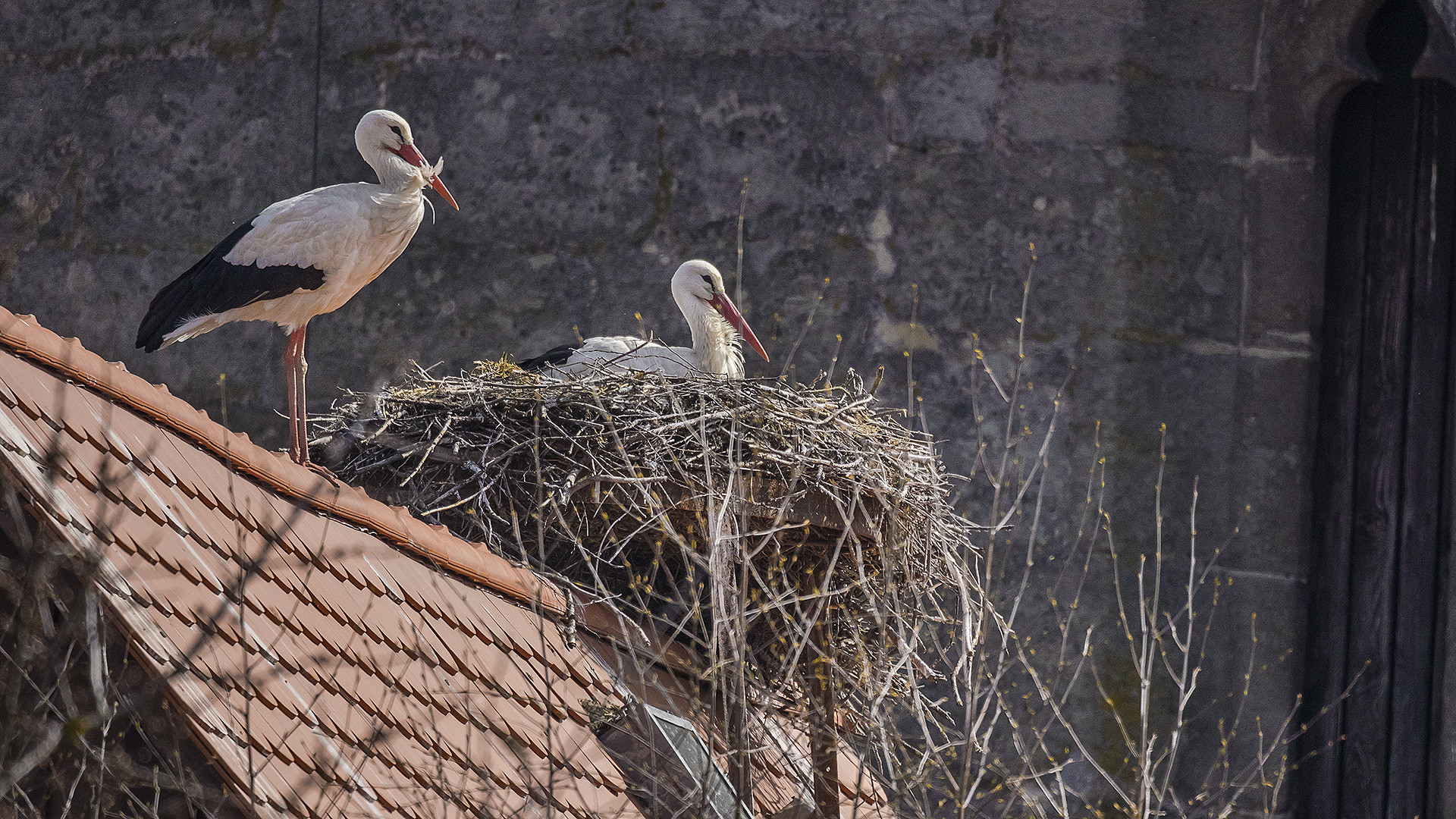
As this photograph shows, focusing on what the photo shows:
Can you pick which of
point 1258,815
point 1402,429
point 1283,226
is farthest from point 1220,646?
point 1283,226

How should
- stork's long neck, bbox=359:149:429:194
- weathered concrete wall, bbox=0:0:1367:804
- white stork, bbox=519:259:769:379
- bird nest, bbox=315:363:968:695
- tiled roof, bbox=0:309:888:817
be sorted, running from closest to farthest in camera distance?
tiled roof, bbox=0:309:888:817
bird nest, bbox=315:363:968:695
stork's long neck, bbox=359:149:429:194
white stork, bbox=519:259:769:379
weathered concrete wall, bbox=0:0:1367:804

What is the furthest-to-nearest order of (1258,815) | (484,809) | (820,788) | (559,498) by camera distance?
(1258,815) → (559,498) → (820,788) → (484,809)

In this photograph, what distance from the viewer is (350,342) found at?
7023mm

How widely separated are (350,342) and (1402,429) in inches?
168

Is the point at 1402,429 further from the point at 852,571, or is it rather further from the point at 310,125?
the point at 310,125

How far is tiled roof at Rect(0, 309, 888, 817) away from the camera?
8.98 feet

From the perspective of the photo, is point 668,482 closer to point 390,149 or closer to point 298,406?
point 298,406

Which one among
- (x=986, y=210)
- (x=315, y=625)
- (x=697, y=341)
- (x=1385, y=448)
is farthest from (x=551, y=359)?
(x=1385, y=448)

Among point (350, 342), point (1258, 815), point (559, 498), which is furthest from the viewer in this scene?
point (350, 342)

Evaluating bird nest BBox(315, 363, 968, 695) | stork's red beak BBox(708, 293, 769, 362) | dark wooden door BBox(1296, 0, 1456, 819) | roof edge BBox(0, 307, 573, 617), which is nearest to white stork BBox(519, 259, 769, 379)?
stork's red beak BBox(708, 293, 769, 362)

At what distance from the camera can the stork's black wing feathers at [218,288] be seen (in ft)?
16.3

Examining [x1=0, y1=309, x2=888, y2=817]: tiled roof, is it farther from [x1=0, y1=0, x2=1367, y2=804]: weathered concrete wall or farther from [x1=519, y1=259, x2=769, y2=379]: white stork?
[x1=0, y1=0, x2=1367, y2=804]: weathered concrete wall

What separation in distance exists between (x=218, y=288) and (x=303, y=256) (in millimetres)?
295

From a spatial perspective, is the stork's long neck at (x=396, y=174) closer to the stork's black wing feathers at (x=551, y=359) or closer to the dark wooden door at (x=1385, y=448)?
the stork's black wing feathers at (x=551, y=359)
